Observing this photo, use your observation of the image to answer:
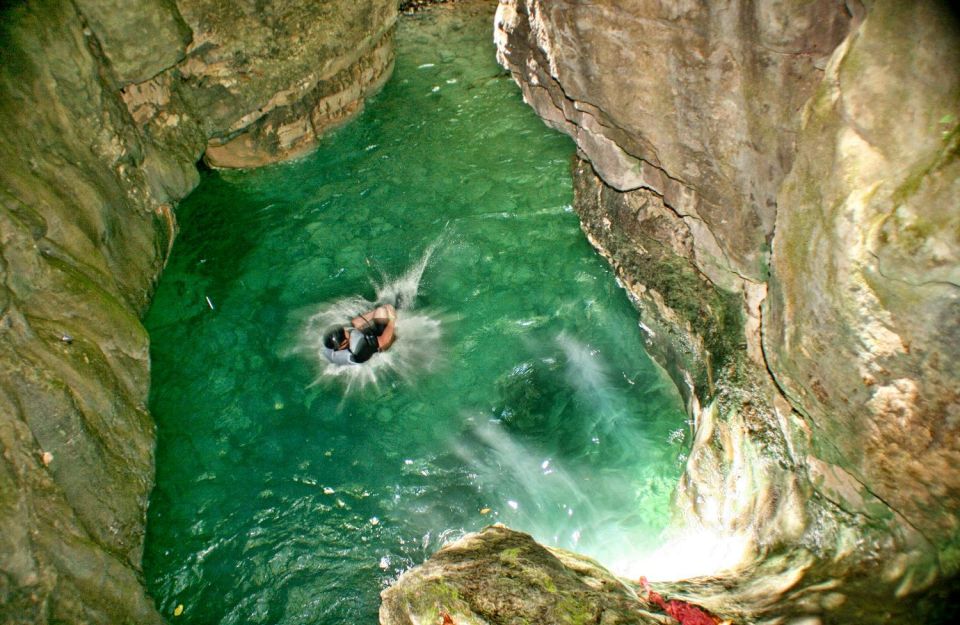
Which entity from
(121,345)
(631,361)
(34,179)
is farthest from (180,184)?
(631,361)

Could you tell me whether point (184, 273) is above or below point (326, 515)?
above

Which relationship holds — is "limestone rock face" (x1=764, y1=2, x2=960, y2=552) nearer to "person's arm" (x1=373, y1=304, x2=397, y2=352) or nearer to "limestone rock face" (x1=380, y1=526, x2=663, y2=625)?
"limestone rock face" (x1=380, y1=526, x2=663, y2=625)

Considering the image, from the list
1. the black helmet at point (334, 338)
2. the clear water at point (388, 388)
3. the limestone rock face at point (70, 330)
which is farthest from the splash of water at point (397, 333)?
the limestone rock face at point (70, 330)

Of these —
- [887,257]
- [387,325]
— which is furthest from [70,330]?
[887,257]

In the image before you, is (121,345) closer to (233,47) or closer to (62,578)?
(62,578)

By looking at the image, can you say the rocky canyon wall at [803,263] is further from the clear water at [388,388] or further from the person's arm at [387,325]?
the person's arm at [387,325]

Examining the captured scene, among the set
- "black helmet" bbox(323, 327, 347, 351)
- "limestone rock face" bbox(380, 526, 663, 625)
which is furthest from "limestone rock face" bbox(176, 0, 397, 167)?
"limestone rock face" bbox(380, 526, 663, 625)
